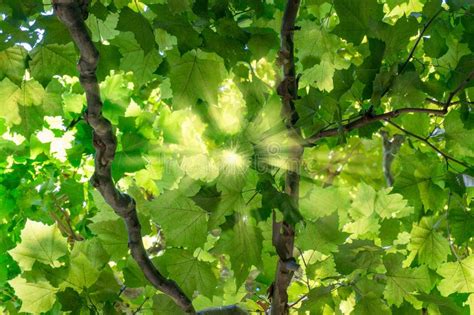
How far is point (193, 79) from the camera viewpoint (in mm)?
983

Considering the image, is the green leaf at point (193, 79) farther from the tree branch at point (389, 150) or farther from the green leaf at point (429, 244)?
the tree branch at point (389, 150)

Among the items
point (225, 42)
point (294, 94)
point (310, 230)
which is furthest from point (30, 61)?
point (310, 230)

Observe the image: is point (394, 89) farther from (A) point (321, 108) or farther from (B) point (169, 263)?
(B) point (169, 263)

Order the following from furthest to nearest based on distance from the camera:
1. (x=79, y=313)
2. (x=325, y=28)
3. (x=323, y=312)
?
(x=325, y=28), (x=323, y=312), (x=79, y=313)

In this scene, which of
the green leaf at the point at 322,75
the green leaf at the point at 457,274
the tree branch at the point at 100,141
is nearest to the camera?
the tree branch at the point at 100,141

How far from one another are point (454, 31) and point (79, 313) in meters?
0.95

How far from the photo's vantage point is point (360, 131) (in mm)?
1025

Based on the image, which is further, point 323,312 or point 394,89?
point 323,312

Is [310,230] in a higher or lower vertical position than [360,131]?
lower

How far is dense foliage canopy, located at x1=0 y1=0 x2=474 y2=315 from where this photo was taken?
2.76 feet

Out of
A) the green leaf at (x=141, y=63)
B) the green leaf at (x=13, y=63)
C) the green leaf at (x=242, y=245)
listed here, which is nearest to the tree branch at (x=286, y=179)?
the green leaf at (x=242, y=245)

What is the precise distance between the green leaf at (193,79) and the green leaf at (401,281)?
456 millimetres

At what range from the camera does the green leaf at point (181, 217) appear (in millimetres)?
948

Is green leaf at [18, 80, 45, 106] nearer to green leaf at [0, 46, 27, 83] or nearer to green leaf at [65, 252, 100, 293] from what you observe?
green leaf at [0, 46, 27, 83]
